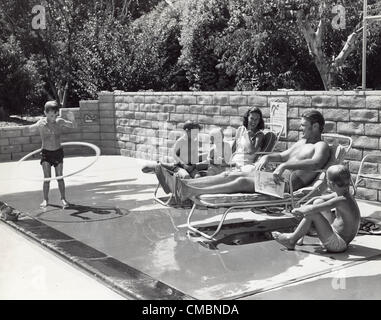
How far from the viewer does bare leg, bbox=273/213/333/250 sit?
5256mm

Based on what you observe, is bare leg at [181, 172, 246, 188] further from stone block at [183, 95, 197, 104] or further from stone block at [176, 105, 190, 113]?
stone block at [176, 105, 190, 113]

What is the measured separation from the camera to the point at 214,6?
17.5 metres

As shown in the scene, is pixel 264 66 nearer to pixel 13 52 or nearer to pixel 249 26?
pixel 249 26

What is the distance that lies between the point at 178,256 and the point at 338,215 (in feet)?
5.21

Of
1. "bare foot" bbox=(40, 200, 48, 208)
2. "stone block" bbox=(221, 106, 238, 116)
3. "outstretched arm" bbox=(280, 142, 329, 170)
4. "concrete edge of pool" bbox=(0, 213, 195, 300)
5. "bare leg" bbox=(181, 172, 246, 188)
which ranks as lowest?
"bare foot" bbox=(40, 200, 48, 208)

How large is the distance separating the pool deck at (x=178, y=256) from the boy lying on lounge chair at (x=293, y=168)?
532mm

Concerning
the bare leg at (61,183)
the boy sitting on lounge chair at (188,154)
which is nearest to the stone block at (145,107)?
the boy sitting on lounge chair at (188,154)

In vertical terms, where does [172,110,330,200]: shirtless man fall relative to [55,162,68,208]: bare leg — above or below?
above

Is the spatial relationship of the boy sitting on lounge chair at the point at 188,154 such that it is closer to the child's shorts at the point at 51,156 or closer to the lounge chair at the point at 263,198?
the child's shorts at the point at 51,156

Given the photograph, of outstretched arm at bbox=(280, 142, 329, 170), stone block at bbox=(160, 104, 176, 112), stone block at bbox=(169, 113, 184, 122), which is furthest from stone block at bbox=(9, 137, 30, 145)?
outstretched arm at bbox=(280, 142, 329, 170)

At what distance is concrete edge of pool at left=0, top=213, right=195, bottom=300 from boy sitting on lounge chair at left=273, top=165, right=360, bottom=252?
147 cm

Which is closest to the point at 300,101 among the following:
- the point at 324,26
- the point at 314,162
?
the point at 314,162

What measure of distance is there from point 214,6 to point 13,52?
20.0 feet

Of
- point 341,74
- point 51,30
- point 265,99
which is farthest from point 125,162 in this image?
point 51,30
